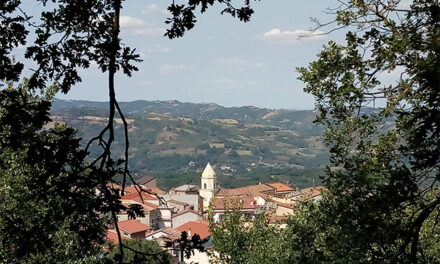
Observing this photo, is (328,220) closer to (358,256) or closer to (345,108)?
(358,256)

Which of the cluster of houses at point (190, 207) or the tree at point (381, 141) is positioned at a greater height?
the tree at point (381, 141)

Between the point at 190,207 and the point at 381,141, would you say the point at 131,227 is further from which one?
the point at 381,141

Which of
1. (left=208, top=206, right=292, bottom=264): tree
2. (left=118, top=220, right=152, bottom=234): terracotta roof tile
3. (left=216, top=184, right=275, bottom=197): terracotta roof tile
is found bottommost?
(left=216, top=184, right=275, bottom=197): terracotta roof tile

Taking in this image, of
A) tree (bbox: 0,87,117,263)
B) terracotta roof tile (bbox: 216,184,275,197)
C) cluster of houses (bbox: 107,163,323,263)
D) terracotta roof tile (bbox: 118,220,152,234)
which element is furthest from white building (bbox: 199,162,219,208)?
tree (bbox: 0,87,117,263)

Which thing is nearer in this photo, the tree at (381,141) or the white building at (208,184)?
the tree at (381,141)

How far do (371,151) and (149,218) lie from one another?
75872 millimetres

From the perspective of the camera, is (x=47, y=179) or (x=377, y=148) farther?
(x=377, y=148)

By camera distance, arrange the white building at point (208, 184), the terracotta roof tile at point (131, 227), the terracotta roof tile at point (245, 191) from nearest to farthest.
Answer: the terracotta roof tile at point (131, 227) → the terracotta roof tile at point (245, 191) → the white building at point (208, 184)

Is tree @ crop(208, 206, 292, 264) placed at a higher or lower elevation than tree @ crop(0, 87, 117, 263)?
lower

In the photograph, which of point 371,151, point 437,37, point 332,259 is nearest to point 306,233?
point 332,259

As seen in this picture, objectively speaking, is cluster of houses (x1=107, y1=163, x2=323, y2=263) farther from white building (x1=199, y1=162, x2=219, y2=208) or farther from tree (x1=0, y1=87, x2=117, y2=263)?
tree (x1=0, y1=87, x2=117, y2=263)

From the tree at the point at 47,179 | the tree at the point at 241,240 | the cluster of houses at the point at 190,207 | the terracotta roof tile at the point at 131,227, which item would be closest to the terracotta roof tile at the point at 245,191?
the cluster of houses at the point at 190,207

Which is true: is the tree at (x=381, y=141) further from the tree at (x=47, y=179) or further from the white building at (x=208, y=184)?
the white building at (x=208, y=184)

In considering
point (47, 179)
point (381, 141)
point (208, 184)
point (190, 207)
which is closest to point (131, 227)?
point (190, 207)
